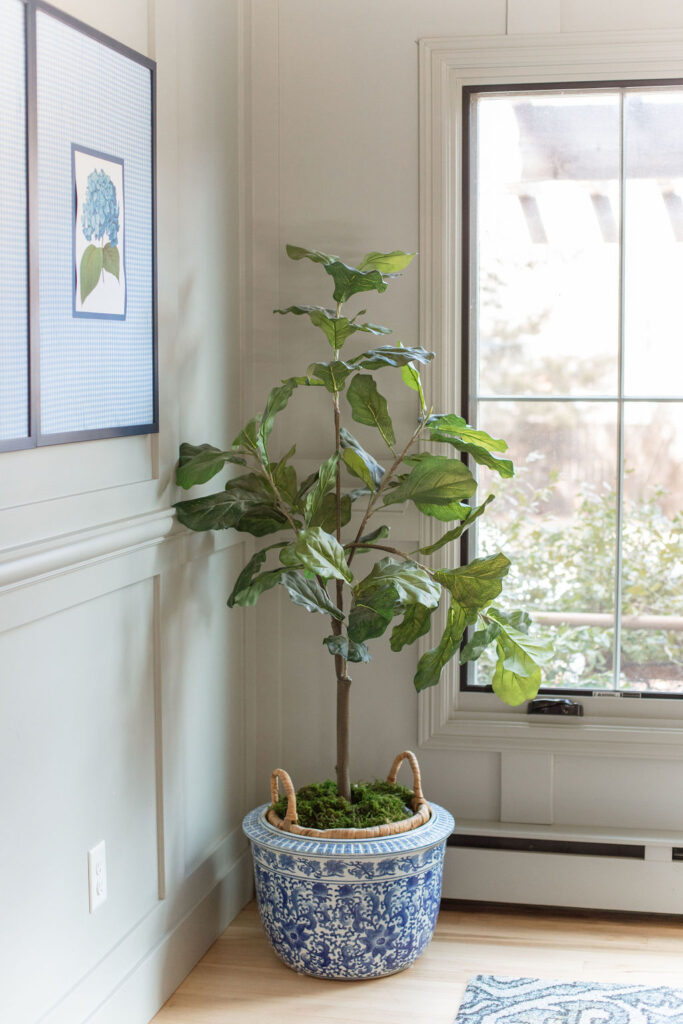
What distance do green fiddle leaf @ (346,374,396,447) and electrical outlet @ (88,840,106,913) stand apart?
1078mm

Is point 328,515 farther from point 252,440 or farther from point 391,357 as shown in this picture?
point 391,357

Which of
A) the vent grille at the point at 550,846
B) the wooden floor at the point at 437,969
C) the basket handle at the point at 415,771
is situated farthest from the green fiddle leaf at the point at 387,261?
the wooden floor at the point at 437,969

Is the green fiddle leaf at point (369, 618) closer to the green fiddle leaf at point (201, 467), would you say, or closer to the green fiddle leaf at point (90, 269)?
the green fiddle leaf at point (201, 467)

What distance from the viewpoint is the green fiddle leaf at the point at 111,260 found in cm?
195

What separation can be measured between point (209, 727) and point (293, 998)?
24.9 inches

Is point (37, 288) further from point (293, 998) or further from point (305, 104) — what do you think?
point (293, 998)

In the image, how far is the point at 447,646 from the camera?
2428 mm

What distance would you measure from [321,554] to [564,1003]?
110cm

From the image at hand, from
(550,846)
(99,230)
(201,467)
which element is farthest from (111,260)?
(550,846)

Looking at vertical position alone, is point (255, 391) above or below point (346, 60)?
below

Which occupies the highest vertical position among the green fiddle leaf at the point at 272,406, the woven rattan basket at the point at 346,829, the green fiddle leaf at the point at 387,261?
the green fiddle leaf at the point at 387,261

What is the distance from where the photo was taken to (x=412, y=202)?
275cm

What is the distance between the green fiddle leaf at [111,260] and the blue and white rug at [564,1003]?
1.66 meters

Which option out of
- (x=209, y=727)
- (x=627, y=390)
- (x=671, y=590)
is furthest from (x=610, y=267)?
(x=209, y=727)
